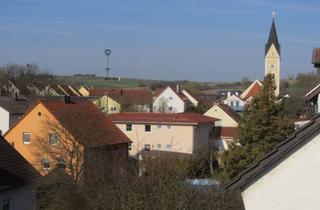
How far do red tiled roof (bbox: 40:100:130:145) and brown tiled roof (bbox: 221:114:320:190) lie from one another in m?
28.3

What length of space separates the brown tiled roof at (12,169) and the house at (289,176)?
1453 centimetres

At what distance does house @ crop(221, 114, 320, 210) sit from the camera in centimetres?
768

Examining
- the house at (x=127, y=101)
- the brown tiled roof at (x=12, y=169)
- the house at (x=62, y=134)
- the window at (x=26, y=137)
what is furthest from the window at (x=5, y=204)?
the house at (x=127, y=101)

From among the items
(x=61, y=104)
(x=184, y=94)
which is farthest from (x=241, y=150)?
(x=184, y=94)

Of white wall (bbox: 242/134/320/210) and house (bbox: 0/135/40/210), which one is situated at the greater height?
white wall (bbox: 242/134/320/210)

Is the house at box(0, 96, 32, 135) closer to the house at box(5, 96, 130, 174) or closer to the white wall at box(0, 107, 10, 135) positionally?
the white wall at box(0, 107, 10, 135)

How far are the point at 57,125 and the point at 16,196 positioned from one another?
639 inches

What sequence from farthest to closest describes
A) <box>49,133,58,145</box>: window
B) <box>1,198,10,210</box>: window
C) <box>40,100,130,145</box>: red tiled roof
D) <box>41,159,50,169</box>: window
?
<box>40,100,130,145</box>: red tiled roof, <box>49,133,58,145</box>: window, <box>41,159,50,169</box>: window, <box>1,198,10,210</box>: window

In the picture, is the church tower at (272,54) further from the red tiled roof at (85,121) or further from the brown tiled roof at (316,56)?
the brown tiled roof at (316,56)

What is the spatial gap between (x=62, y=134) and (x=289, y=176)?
96.1ft

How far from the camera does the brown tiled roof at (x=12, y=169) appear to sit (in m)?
21.7

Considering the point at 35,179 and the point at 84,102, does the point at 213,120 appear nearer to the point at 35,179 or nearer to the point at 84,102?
the point at 84,102

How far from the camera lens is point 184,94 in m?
111

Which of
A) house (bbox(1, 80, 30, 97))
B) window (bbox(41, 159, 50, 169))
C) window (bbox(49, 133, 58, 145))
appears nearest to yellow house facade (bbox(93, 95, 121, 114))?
house (bbox(1, 80, 30, 97))
